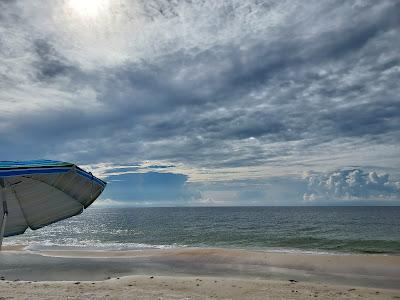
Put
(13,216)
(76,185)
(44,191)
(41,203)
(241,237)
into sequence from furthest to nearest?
(241,237) → (13,216) → (41,203) → (44,191) → (76,185)

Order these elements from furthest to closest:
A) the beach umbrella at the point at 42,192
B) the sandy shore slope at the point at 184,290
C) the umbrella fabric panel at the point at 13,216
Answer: the sandy shore slope at the point at 184,290 < the umbrella fabric panel at the point at 13,216 < the beach umbrella at the point at 42,192

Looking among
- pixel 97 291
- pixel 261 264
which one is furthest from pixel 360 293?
pixel 97 291

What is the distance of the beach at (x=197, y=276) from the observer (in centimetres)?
1566

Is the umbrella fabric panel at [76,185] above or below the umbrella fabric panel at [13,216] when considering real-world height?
above

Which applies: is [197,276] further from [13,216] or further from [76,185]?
[76,185]

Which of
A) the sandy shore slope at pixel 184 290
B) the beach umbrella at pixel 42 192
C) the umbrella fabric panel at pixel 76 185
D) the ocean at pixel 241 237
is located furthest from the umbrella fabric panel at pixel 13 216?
the ocean at pixel 241 237

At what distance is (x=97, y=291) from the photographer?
15562 mm

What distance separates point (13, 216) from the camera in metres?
9.30

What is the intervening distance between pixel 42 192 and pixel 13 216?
5.56 feet

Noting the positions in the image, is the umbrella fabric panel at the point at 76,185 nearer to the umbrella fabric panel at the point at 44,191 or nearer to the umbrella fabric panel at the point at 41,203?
the umbrella fabric panel at the point at 44,191

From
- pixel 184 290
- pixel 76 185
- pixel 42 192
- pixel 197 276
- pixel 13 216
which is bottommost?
pixel 197 276

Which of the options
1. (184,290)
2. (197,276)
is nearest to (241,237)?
(197,276)

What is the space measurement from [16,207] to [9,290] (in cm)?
918

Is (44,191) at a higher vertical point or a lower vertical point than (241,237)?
higher
